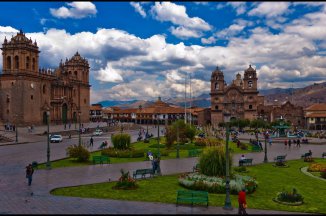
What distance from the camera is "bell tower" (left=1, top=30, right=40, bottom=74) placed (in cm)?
6318

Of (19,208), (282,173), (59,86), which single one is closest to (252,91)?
(59,86)

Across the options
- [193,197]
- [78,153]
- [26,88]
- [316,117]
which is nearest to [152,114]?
[316,117]

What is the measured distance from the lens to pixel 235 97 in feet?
340

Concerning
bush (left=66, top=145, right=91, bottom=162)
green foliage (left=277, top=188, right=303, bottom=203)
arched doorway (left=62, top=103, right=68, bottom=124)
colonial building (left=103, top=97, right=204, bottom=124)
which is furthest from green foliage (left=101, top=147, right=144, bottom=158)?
colonial building (left=103, top=97, right=204, bottom=124)

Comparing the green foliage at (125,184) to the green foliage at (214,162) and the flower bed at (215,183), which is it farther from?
the green foliage at (214,162)

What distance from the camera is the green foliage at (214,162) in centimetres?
1980

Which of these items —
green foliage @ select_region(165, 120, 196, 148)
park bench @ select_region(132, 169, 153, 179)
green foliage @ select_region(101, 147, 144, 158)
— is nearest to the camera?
park bench @ select_region(132, 169, 153, 179)

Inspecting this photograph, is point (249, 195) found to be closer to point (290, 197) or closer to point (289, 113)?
point (290, 197)

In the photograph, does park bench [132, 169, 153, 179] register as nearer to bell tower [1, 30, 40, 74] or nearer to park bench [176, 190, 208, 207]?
park bench [176, 190, 208, 207]

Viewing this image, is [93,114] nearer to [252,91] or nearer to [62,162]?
[252,91]

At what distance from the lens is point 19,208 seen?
14.2 metres

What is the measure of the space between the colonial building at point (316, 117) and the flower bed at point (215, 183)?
8244 centimetres

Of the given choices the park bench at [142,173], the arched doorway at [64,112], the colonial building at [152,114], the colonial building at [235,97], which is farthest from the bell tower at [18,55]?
the colonial building at [235,97]

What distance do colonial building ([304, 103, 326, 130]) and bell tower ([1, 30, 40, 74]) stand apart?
2767 inches
